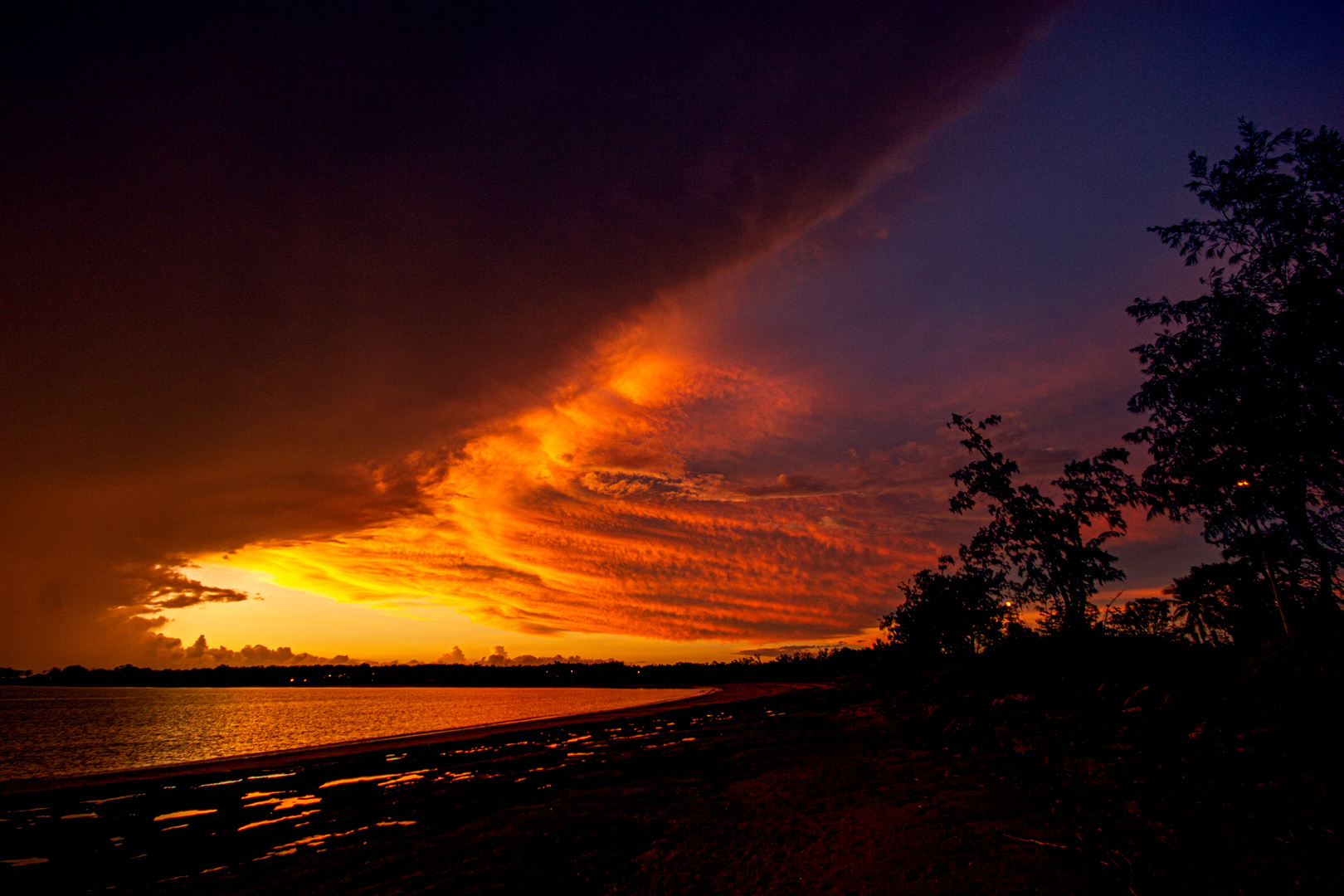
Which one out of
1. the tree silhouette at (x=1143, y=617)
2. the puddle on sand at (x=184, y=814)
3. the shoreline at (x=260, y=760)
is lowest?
the shoreline at (x=260, y=760)

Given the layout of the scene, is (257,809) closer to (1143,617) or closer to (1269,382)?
(1143,617)

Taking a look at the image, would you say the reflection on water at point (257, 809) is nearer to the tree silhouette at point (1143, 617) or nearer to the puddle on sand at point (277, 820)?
the puddle on sand at point (277, 820)

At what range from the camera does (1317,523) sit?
17.2 m

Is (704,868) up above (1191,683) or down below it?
below

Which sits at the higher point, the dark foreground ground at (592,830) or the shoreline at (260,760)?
the dark foreground ground at (592,830)

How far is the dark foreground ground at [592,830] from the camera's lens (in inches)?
271

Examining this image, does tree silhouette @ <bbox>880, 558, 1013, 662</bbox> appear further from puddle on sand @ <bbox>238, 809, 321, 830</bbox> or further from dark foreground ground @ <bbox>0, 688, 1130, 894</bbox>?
puddle on sand @ <bbox>238, 809, 321, 830</bbox>

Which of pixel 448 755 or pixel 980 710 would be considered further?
pixel 448 755

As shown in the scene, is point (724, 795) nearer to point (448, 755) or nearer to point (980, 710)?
point (980, 710)

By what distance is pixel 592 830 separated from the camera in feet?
33.0

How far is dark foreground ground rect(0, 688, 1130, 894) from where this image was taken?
22.6ft

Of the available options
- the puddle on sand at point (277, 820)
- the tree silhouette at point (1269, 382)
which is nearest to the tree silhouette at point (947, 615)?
the tree silhouette at point (1269, 382)

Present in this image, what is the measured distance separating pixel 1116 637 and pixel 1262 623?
662 cm

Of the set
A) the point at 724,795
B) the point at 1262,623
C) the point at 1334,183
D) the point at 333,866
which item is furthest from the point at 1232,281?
the point at 333,866
